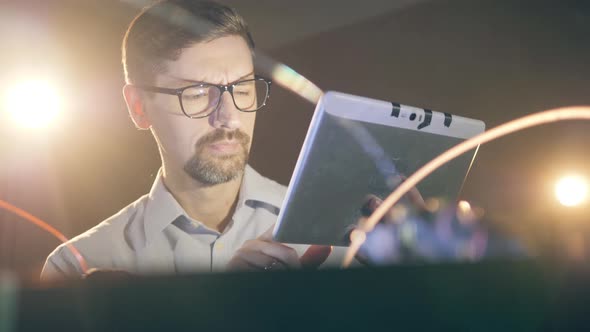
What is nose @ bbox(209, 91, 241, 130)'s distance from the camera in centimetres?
197

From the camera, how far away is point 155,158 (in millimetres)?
2113

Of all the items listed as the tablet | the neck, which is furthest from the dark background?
the tablet

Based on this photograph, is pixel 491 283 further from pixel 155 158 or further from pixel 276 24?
pixel 276 24

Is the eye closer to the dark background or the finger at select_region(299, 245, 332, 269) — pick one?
the dark background

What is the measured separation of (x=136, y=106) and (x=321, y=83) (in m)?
0.75

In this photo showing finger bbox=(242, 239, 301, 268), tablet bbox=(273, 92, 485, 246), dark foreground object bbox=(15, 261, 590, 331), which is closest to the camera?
dark foreground object bbox=(15, 261, 590, 331)

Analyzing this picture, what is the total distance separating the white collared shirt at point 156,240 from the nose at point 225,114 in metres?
0.28

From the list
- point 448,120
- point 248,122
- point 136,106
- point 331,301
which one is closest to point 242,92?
point 248,122

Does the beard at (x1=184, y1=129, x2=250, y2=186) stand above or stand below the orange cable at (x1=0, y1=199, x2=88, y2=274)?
above

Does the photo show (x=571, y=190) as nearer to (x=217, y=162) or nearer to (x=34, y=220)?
(x=217, y=162)

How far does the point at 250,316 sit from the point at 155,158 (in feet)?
5.76

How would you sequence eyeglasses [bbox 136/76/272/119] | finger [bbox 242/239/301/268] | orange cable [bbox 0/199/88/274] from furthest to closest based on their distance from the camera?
orange cable [bbox 0/199/88/274] < eyeglasses [bbox 136/76/272/119] < finger [bbox 242/239/301/268]

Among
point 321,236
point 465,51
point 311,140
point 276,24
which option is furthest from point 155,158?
point 465,51

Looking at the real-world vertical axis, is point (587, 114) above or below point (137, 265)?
above
